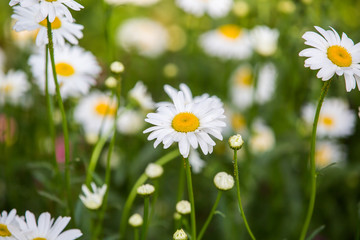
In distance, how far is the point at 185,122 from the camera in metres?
1.08

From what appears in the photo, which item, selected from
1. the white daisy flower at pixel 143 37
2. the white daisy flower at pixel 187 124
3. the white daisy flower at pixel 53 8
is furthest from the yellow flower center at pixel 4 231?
the white daisy flower at pixel 143 37

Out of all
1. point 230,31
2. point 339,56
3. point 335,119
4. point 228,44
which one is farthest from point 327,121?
point 339,56

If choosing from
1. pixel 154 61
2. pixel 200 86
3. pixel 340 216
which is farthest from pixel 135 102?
pixel 154 61

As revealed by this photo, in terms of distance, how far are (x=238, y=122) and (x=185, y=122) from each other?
1463 mm

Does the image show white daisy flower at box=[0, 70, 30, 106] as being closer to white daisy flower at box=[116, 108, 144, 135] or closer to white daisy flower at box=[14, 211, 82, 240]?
white daisy flower at box=[116, 108, 144, 135]

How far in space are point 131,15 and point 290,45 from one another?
6.25ft

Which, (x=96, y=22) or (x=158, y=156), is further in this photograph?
(x=96, y=22)

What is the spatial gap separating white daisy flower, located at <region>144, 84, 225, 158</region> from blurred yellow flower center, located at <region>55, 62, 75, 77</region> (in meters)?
0.65

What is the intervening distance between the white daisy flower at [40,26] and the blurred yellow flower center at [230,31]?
1652 mm

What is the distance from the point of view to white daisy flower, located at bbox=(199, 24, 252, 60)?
2713 millimetres

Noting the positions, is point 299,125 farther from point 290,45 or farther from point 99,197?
point 99,197

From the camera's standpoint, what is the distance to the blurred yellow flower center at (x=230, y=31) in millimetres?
2803

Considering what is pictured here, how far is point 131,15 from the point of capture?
361 centimetres

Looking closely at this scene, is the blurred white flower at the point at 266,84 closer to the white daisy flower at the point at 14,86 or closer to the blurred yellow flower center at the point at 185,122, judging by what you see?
the white daisy flower at the point at 14,86
